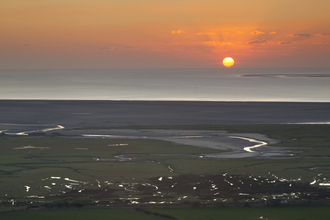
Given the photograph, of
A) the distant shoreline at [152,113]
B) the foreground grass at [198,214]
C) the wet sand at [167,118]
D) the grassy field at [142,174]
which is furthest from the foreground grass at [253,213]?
the distant shoreline at [152,113]

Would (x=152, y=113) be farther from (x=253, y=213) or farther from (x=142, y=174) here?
(x=253, y=213)

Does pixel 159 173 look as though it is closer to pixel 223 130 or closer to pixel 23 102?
pixel 223 130

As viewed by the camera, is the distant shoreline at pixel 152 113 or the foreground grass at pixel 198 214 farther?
the distant shoreline at pixel 152 113

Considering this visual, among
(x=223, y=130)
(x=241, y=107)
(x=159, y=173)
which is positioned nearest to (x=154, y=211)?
(x=159, y=173)

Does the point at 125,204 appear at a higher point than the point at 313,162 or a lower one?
lower

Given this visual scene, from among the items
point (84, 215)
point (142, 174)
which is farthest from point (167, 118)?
point (84, 215)

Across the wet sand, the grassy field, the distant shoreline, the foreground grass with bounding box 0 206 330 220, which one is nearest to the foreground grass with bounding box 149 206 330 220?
the foreground grass with bounding box 0 206 330 220

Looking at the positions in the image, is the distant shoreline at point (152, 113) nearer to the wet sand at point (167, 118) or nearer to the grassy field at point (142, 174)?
the wet sand at point (167, 118)

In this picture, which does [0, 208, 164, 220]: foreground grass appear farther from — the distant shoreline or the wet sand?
the distant shoreline

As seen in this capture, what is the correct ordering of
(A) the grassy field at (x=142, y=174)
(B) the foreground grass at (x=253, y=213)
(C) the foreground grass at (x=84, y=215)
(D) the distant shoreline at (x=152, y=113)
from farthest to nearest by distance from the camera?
(D) the distant shoreline at (x=152, y=113), (A) the grassy field at (x=142, y=174), (B) the foreground grass at (x=253, y=213), (C) the foreground grass at (x=84, y=215)
